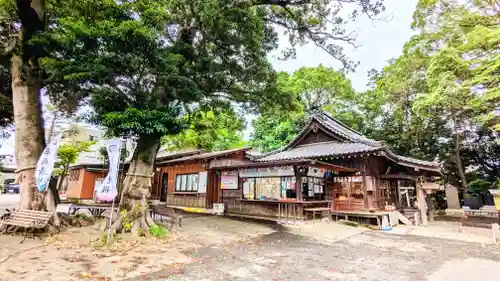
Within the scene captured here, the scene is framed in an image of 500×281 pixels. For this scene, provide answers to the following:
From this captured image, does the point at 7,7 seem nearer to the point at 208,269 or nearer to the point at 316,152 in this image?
the point at 208,269

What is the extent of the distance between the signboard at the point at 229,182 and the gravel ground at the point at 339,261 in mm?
5390

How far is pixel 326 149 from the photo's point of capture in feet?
48.1

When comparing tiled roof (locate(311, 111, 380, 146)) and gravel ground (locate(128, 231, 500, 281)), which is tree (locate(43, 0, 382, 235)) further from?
tiled roof (locate(311, 111, 380, 146))

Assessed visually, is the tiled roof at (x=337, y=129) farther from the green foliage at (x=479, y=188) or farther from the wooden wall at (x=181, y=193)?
the green foliage at (x=479, y=188)

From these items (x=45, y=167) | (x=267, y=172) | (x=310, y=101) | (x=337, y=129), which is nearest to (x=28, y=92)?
(x=45, y=167)

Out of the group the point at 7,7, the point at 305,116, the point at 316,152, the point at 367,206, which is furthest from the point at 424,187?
the point at 7,7

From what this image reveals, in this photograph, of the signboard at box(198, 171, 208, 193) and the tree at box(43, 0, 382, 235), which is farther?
the signboard at box(198, 171, 208, 193)

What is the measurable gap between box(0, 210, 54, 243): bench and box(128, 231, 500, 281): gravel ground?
4.63 m

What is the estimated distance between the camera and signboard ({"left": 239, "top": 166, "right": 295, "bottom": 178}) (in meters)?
11.8

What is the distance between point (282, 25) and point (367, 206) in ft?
31.5

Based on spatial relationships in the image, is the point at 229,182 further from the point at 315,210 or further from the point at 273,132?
the point at 273,132

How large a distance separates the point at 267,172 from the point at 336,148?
4.46 meters

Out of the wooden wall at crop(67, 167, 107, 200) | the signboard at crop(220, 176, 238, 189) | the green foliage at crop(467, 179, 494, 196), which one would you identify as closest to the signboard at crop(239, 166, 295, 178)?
the signboard at crop(220, 176, 238, 189)

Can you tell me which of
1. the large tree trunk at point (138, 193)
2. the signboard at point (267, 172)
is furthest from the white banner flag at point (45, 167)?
the signboard at point (267, 172)
